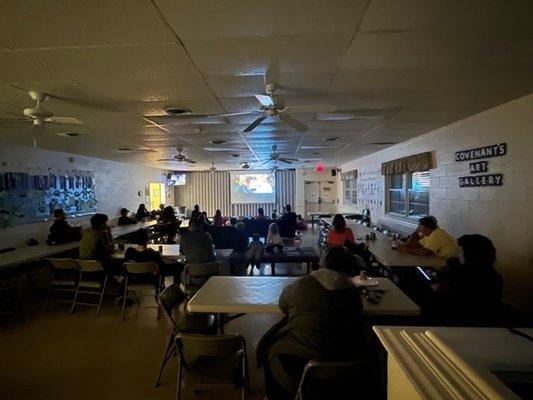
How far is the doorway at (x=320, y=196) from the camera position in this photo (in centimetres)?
1334

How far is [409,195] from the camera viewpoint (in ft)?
20.4

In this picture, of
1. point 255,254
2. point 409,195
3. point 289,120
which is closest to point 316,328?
point 289,120

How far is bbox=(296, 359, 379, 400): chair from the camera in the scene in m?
1.55

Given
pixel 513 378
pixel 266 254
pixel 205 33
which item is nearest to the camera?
pixel 513 378

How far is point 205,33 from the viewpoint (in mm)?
1760

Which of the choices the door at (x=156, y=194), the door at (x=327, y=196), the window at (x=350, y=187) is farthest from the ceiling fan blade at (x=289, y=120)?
the door at (x=327, y=196)

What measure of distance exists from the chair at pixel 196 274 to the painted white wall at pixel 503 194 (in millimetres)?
3307

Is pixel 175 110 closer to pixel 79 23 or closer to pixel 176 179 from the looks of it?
pixel 79 23

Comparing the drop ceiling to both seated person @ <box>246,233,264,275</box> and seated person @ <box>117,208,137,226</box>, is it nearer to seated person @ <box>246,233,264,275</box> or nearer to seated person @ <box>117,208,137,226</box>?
seated person @ <box>246,233,264,275</box>

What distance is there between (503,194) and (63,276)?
5985 mm

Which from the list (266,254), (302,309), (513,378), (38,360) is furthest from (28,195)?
(513,378)

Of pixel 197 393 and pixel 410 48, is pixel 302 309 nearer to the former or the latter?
pixel 197 393

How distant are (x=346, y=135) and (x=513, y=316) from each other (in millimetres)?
3406

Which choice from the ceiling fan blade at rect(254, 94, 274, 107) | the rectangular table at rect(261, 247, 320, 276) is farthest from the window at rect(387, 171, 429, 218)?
the ceiling fan blade at rect(254, 94, 274, 107)
